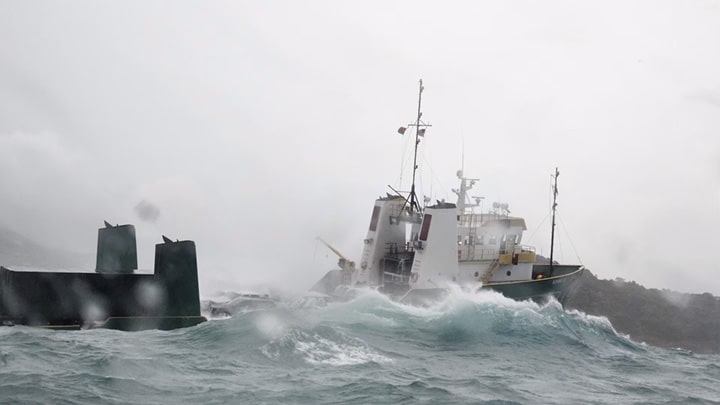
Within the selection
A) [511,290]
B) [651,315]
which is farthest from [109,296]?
[651,315]

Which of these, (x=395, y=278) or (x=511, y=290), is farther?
(x=395, y=278)

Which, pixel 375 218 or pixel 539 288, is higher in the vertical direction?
pixel 375 218

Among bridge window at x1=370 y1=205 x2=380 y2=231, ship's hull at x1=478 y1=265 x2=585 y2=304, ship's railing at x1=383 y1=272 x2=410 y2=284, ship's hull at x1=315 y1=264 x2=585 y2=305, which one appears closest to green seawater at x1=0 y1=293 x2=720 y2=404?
ship's hull at x1=315 y1=264 x2=585 y2=305

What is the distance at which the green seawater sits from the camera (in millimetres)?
14562

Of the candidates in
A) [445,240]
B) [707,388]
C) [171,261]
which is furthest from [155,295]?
[707,388]

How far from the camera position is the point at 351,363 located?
59.8ft

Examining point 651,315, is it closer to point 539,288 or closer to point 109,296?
point 539,288

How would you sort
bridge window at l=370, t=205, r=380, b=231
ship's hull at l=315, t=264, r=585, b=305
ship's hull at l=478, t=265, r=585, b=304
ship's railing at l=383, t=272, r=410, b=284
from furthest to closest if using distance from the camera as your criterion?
bridge window at l=370, t=205, r=380, b=231 < ship's railing at l=383, t=272, r=410, b=284 < ship's hull at l=478, t=265, r=585, b=304 < ship's hull at l=315, t=264, r=585, b=305

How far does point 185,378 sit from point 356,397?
3984 millimetres

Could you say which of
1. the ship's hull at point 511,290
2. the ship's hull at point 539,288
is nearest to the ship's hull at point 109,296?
the ship's hull at point 511,290

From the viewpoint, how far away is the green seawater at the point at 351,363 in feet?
47.8

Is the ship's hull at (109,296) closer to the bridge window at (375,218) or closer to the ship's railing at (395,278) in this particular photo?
the ship's railing at (395,278)

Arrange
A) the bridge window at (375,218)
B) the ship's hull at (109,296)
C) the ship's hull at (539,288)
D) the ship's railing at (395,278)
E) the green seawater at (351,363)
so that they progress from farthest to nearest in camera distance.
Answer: the bridge window at (375,218)
the ship's railing at (395,278)
the ship's hull at (539,288)
the ship's hull at (109,296)
the green seawater at (351,363)

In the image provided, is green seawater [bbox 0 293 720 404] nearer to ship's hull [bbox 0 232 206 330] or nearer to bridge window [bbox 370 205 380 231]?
ship's hull [bbox 0 232 206 330]
